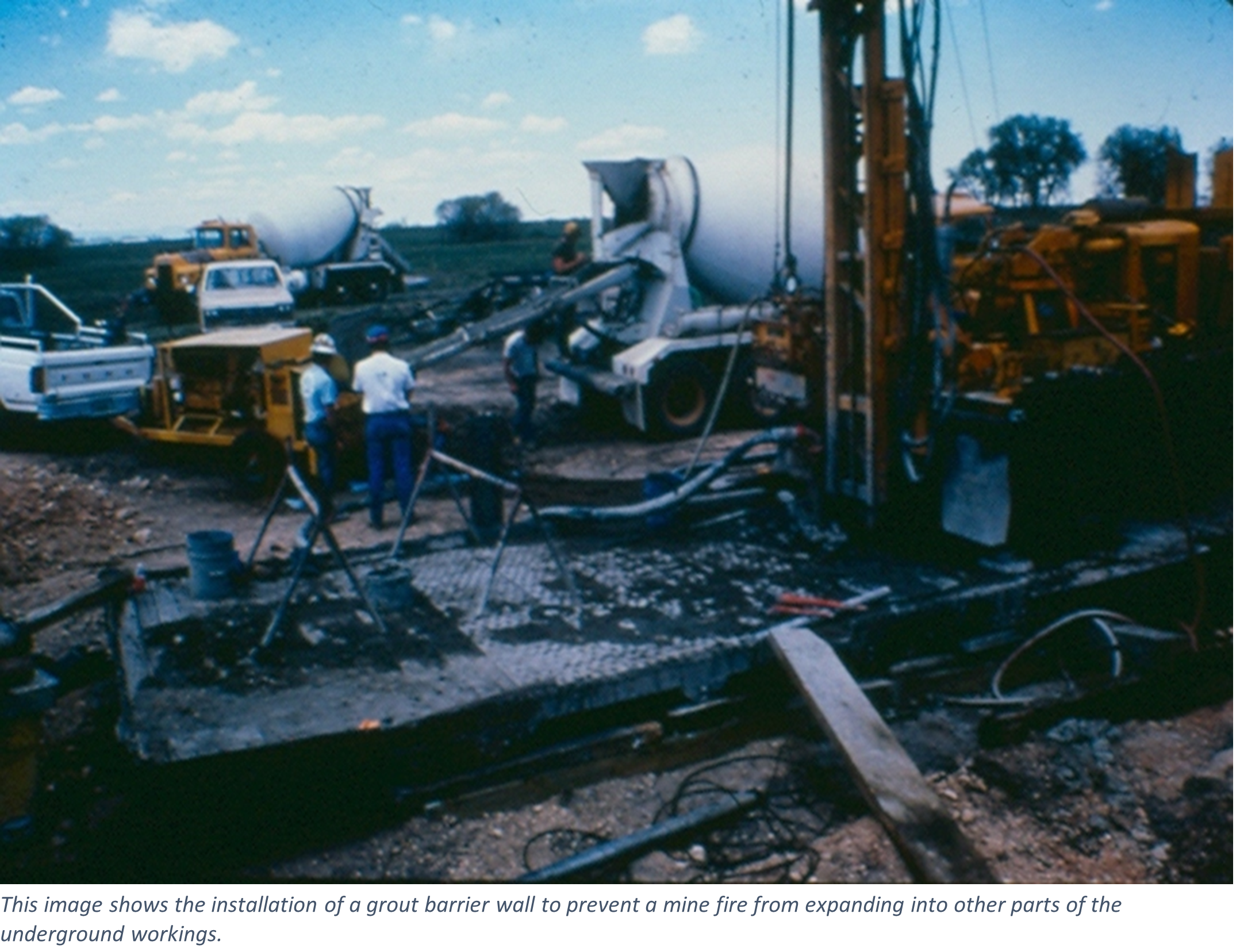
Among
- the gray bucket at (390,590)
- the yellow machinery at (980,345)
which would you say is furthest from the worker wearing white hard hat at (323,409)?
the yellow machinery at (980,345)

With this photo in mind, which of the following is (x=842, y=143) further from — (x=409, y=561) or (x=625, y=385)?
(x=625, y=385)

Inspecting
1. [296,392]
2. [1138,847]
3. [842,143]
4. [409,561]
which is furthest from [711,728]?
[296,392]

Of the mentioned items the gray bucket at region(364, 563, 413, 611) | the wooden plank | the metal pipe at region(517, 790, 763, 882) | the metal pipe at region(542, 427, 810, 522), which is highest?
the metal pipe at region(542, 427, 810, 522)

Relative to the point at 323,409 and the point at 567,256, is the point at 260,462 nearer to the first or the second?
the point at 323,409

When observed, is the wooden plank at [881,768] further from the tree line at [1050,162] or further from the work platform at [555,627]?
the tree line at [1050,162]

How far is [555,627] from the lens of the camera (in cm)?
547

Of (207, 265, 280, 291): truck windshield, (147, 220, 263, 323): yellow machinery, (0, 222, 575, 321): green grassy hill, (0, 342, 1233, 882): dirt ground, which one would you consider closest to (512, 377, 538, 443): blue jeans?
(0, 222, 575, 321): green grassy hill

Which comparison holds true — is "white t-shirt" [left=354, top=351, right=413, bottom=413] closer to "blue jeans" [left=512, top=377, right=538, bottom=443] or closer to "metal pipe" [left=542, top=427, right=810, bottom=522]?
"metal pipe" [left=542, top=427, right=810, bottom=522]

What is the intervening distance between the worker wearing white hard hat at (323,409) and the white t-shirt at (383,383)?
1.21 ft

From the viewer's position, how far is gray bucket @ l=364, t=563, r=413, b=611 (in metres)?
5.75

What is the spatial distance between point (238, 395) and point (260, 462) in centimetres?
84

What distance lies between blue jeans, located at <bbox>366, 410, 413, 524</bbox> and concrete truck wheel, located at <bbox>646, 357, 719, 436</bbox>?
3.72m

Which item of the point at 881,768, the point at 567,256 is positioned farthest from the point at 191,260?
the point at 881,768

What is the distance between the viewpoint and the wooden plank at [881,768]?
3.93 meters
